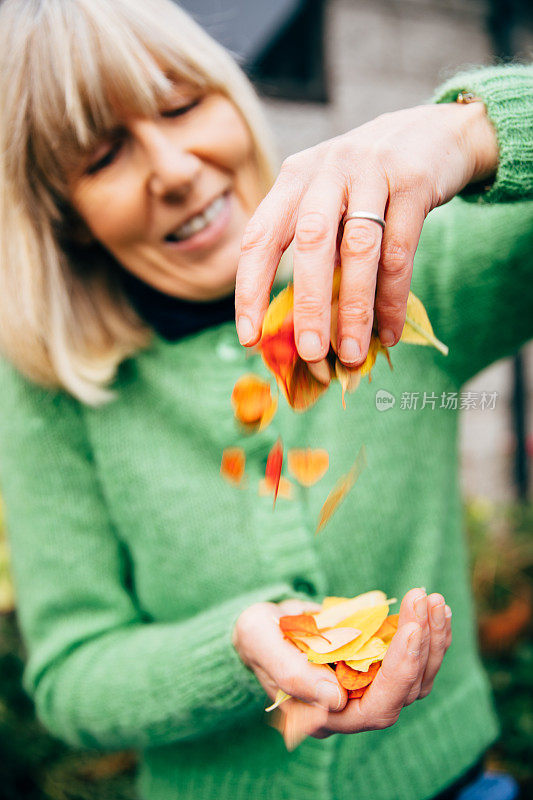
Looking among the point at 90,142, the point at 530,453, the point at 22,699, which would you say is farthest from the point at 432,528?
the point at 530,453

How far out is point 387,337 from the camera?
54cm

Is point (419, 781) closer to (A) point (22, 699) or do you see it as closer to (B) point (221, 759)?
(B) point (221, 759)

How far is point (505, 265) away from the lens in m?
0.86

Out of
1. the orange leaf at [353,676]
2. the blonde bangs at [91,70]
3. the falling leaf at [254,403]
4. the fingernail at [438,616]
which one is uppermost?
the blonde bangs at [91,70]

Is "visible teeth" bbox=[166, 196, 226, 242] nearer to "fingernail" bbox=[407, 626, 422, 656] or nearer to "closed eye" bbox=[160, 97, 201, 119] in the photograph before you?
"closed eye" bbox=[160, 97, 201, 119]

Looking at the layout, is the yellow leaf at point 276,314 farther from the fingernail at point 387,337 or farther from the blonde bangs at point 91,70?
the blonde bangs at point 91,70

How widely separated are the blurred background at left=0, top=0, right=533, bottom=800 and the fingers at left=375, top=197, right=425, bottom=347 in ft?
4.69

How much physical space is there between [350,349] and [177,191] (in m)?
0.53

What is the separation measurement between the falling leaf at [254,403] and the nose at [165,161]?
369mm

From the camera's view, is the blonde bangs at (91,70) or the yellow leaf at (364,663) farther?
the blonde bangs at (91,70)

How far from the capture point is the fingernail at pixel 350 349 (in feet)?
1.62

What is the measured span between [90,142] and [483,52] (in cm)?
255


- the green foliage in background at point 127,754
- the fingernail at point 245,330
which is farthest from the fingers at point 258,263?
the green foliage in background at point 127,754

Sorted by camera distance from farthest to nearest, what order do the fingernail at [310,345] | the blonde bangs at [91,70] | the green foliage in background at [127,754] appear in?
the green foliage in background at [127,754]
the blonde bangs at [91,70]
the fingernail at [310,345]
